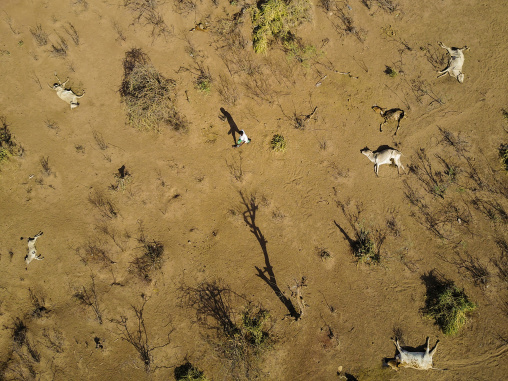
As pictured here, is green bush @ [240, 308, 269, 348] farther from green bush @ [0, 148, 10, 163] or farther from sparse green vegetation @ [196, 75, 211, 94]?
green bush @ [0, 148, 10, 163]

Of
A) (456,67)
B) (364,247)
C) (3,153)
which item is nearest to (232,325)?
(364,247)

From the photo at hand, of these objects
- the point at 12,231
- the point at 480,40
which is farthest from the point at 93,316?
the point at 480,40

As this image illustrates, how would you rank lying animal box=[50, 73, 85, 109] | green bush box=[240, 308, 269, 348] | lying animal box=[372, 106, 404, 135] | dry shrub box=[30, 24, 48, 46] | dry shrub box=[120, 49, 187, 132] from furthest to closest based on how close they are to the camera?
dry shrub box=[30, 24, 48, 46], lying animal box=[50, 73, 85, 109], lying animal box=[372, 106, 404, 135], dry shrub box=[120, 49, 187, 132], green bush box=[240, 308, 269, 348]

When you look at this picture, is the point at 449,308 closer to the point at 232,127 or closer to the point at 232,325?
the point at 232,325

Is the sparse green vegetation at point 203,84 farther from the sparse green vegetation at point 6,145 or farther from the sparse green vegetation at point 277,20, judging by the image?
the sparse green vegetation at point 6,145

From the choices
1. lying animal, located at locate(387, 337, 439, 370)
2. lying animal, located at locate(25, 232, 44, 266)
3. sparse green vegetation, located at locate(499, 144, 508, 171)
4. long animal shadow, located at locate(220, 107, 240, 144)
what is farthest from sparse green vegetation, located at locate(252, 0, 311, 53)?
lying animal, located at locate(387, 337, 439, 370)

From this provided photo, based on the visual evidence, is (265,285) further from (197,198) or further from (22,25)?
(22,25)
